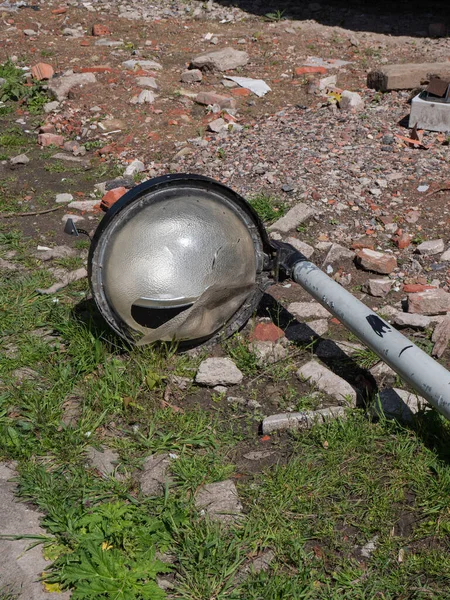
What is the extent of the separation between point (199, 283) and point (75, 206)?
2.30 m

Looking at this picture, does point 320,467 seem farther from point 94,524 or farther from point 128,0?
point 128,0

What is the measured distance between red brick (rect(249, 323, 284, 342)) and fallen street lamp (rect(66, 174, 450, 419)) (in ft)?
1.24

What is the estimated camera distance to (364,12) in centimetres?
938

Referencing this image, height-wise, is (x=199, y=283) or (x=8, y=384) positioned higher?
(x=199, y=283)

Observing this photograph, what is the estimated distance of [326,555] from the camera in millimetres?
2689

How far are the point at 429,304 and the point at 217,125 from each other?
121 inches

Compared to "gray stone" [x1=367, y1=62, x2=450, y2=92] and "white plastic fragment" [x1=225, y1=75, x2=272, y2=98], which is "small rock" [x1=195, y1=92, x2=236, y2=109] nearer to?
"white plastic fragment" [x1=225, y1=75, x2=272, y2=98]

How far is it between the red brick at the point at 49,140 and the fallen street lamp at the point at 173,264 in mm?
3214

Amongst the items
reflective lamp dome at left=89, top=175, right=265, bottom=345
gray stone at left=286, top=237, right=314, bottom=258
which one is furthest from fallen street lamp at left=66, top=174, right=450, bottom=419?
gray stone at left=286, top=237, right=314, bottom=258

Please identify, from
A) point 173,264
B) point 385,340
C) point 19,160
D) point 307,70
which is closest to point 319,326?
point 385,340

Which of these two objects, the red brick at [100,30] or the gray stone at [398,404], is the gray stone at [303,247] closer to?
the gray stone at [398,404]

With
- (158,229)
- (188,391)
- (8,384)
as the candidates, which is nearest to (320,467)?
(188,391)

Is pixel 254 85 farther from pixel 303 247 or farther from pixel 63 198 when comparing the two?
pixel 303 247

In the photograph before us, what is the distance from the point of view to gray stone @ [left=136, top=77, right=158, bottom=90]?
23.8ft
